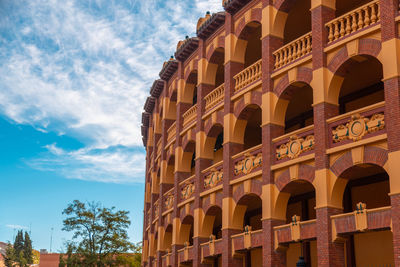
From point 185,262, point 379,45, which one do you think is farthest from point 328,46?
point 185,262

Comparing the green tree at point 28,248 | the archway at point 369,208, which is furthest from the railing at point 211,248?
the green tree at point 28,248

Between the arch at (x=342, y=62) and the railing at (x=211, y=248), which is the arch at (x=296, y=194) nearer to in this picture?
the arch at (x=342, y=62)

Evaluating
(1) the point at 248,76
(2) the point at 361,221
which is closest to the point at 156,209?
(1) the point at 248,76

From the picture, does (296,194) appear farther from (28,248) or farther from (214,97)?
(28,248)

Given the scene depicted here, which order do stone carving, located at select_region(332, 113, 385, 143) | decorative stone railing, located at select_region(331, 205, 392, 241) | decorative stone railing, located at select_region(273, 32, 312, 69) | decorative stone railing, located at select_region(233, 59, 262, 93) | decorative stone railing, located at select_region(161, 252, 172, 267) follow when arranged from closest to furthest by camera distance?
decorative stone railing, located at select_region(331, 205, 392, 241) → stone carving, located at select_region(332, 113, 385, 143) → decorative stone railing, located at select_region(273, 32, 312, 69) → decorative stone railing, located at select_region(233, 59, 262, 93) → decorative stone railing, located at select_region(161, 252, 172, 267)

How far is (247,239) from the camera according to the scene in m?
23.6

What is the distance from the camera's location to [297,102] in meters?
27.5

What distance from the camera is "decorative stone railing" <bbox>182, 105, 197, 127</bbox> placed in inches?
1232

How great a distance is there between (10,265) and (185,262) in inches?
3178

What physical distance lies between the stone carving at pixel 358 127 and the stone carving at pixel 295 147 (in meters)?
1.37

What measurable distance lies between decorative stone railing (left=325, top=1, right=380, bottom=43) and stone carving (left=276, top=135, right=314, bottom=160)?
3.93 metres

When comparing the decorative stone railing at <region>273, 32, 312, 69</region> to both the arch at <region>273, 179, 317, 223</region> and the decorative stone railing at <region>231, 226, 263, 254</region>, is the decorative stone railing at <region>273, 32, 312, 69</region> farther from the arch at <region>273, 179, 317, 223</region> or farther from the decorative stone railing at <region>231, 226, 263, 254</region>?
the decorative stone railing at <region>231, 226, 263, 254</region>

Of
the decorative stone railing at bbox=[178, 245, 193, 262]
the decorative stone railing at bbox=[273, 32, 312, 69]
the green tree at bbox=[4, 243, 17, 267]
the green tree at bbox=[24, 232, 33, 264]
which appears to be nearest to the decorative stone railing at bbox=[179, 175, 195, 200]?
the decorative stone railing at bbox=[178, 245, 193, 262]

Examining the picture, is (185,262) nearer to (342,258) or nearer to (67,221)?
(342,258)
